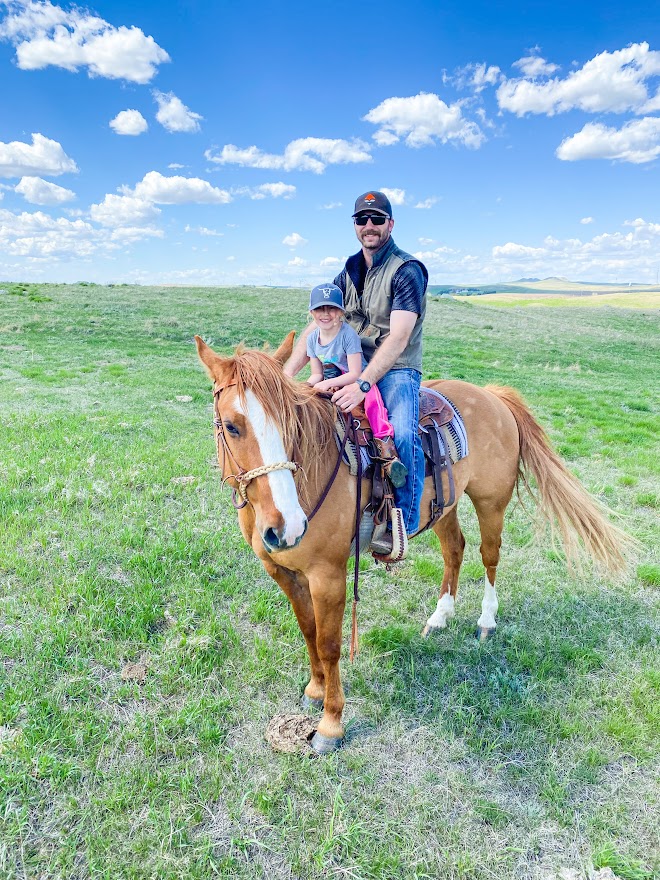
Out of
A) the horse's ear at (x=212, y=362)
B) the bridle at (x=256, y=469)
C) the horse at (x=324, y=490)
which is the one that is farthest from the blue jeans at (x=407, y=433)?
the horse's ear at (x=212, y=362)

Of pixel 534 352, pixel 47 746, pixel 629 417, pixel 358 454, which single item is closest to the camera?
pixel 47 746

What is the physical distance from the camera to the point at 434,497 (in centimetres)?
374

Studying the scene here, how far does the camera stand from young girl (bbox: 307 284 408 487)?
3.08m

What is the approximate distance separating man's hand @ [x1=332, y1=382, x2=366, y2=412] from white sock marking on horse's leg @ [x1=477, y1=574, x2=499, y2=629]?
8.15 ft

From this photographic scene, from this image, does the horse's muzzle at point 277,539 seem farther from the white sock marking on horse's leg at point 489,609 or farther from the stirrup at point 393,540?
the white sock marking on horse's leg at point 489,609

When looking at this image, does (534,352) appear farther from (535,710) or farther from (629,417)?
(535,710)

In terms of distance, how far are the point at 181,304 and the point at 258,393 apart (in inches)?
1313

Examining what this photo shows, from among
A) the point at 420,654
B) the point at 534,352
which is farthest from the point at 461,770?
the point at 534,352

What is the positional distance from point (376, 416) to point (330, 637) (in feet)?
4.99

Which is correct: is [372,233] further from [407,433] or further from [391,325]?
[407,433]

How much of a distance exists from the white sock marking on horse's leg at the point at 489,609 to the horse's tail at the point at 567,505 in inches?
34.3

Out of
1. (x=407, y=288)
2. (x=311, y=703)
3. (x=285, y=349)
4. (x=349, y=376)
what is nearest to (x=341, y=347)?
(x=349, y=376)

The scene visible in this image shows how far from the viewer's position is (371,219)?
336 cm

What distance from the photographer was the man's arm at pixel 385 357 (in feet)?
9.98
